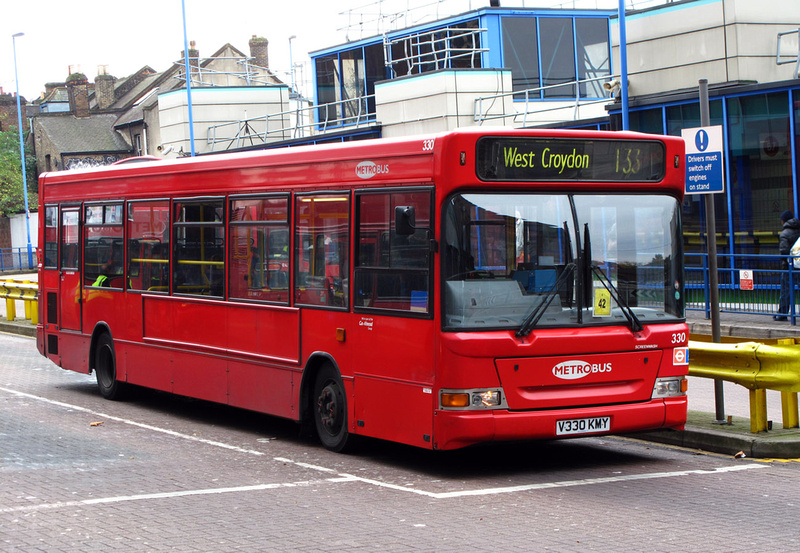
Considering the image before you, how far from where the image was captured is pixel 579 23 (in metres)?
36.8

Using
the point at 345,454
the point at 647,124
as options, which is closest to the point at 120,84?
the point at 647,124

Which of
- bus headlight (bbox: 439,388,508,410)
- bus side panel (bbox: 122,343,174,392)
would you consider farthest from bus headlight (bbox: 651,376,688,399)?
bus side panel (bbox: 122,343,174,392)

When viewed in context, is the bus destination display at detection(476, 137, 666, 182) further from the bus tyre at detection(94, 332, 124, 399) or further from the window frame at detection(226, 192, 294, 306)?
the bus tyre at detection(94, 332, 124, 399)

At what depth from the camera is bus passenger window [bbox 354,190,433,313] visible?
29.0 feet

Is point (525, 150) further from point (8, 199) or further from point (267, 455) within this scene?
point (8, 199)

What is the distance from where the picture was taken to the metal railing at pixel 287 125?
38.2 meters

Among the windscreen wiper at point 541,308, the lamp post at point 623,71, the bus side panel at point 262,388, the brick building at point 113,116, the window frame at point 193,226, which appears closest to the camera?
the windscreen wiper at point 541,308

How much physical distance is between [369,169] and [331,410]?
7.35 ft

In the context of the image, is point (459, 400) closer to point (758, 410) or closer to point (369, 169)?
point (369, 169)

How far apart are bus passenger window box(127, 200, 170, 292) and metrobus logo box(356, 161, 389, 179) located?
12.9 feet

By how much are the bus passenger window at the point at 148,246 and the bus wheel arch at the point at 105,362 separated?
1032 mm

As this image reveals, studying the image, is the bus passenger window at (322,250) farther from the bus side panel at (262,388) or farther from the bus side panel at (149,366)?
the bus side panel at (149,366)

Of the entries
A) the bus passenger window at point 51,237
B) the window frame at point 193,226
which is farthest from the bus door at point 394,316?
the bus passenger window at point 51,237

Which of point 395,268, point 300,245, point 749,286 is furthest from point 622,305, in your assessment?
point 749,286
